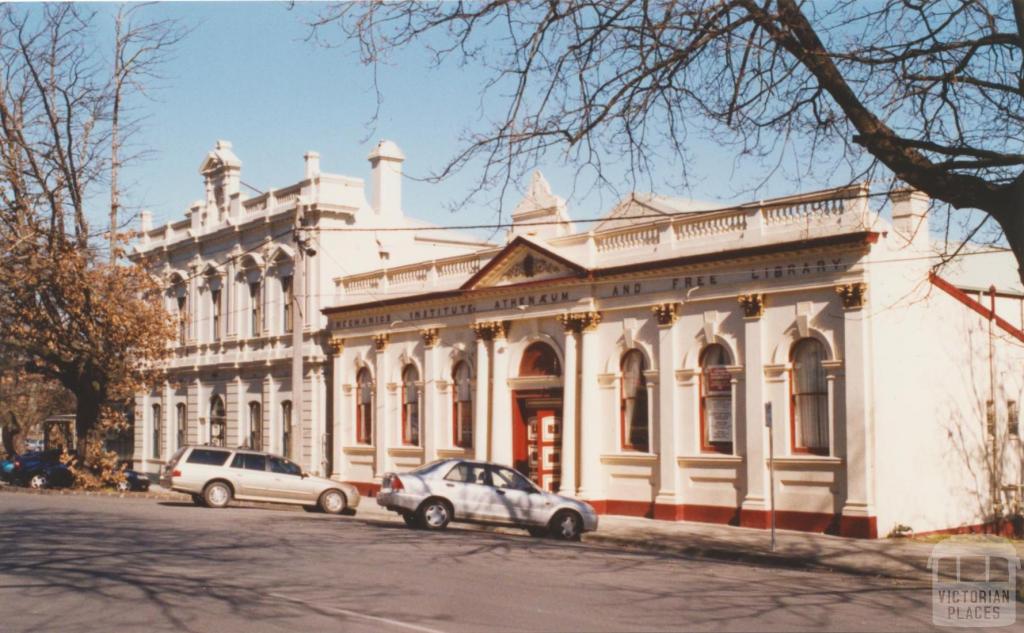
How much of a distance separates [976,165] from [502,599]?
668 cm

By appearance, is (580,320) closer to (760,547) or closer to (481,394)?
(481,394)

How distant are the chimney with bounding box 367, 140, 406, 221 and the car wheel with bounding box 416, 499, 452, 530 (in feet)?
59.2

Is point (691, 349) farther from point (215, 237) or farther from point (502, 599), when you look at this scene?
point (215, 237)

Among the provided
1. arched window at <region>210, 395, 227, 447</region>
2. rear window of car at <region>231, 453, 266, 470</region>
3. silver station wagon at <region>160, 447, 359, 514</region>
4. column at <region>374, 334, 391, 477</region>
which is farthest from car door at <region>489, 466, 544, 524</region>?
arched window at <region>210, 395, 227, 447</region>

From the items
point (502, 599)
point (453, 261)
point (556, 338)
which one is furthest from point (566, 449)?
point (502, 599)

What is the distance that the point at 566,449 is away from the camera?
28.8 m

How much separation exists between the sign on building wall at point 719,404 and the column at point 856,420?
117 inches

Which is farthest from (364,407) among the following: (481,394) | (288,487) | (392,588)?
(392,588)

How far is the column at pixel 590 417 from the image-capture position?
1112 inches

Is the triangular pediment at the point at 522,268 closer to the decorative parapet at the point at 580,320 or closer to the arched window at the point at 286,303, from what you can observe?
the decorative parapet at the point at 580,320

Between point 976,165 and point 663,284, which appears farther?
point 663,284

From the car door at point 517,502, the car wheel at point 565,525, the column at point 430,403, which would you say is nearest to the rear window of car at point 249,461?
the column at point 430,403

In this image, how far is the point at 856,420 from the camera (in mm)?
22844

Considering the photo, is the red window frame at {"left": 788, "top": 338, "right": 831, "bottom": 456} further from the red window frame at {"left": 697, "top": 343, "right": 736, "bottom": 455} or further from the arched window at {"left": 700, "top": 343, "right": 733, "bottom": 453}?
the red window frame at {"left": 697, "top": 343, "right": 736, "bottom": 455}
